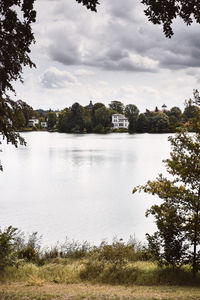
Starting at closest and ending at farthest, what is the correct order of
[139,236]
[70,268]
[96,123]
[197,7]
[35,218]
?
[197,7]
[70,268]
[139,236]
[35,218]
[96,123]

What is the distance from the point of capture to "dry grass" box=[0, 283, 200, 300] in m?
6.45

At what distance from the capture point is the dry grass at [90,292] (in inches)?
254

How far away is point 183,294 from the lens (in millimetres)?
6797

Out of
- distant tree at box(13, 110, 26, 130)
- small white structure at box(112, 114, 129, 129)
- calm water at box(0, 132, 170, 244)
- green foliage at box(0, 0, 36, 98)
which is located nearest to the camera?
green foliage at box(0, 0, 36, 98)

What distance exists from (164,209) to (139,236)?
24.2 ft

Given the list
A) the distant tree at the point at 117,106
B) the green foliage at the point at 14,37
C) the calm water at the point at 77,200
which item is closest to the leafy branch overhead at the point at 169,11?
the green foliage at the point at 14,37

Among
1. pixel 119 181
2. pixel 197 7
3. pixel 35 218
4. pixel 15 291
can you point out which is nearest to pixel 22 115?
pixel 15 291

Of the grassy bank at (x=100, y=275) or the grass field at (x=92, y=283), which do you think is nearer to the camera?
the grass field at (x=92, y=283)

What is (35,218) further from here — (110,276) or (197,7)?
(197,7)

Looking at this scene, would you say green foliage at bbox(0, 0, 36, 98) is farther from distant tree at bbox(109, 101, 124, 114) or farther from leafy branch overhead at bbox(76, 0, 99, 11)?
distant tree at bbox(109, 101, 124, 114)

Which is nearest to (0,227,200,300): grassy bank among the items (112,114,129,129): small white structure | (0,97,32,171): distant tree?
(0,97,32,171): distant tree

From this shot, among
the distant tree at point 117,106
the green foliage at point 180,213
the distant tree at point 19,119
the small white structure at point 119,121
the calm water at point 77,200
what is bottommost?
the calm water at point 77,200

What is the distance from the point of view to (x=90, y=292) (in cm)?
697

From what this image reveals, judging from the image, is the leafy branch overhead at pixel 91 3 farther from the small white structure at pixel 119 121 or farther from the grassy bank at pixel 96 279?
the small white structure at pixel 119 121
